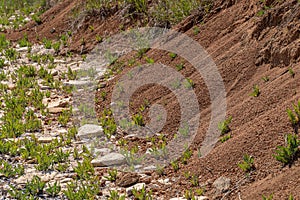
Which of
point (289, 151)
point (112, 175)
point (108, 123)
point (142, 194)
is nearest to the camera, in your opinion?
point (289, 151)

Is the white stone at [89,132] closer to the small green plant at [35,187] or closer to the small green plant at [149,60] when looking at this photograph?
the small green plant at [35,187]

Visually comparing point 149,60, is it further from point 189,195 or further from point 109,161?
point 189,195

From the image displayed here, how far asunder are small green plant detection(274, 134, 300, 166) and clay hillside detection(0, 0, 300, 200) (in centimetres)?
1

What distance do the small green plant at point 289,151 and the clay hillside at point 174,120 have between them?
10mm

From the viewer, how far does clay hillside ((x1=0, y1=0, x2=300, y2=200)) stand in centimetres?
551

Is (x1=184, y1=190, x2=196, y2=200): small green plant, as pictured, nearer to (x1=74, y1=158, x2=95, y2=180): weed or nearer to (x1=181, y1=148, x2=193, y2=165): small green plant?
(x1=181, y1=148, x2=193, y2=165): small green plant

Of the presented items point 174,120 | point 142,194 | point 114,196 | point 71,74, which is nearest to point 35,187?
point 114,196

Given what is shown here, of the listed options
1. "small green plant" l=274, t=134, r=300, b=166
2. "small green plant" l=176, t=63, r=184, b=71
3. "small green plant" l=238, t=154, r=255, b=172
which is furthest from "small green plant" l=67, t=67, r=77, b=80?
"small green plant" l=274, t=134, r=300, b=166

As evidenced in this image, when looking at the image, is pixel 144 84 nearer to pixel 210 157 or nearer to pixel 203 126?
pixel 203 126

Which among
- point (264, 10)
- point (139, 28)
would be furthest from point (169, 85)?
point (139, 28)

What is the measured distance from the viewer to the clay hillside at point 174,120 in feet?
18.1

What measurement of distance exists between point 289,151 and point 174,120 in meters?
2.76

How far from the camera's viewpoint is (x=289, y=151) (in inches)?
195

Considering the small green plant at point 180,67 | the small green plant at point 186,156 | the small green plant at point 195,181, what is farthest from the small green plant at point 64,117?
the small green plant at point 195,181
